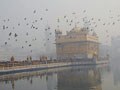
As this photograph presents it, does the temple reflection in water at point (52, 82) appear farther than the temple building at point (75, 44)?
No

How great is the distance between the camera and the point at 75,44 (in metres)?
78.7

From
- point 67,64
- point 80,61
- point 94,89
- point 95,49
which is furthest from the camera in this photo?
point 95,49

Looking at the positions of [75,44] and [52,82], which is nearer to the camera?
[52,82]

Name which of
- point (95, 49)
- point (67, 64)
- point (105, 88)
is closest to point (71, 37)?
point (95, 49)

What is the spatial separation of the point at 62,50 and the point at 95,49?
12.1 metres

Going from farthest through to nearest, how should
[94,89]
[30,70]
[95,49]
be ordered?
[95,49] → [30,70] → [94,89]

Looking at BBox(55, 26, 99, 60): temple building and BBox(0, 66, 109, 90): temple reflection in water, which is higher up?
BBox(55, 26, 99, 60): temple building

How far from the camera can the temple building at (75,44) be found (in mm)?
77875

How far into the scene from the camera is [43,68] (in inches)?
2047

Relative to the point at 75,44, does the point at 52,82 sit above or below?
below

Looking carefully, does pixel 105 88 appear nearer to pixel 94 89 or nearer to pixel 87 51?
pixel 94 89

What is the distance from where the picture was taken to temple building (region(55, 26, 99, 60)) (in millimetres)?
77875

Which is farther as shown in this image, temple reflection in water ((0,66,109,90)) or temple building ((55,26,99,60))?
temple building ((55,26,99,60))

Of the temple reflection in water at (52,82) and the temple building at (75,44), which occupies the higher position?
the temple building at (75,44)
